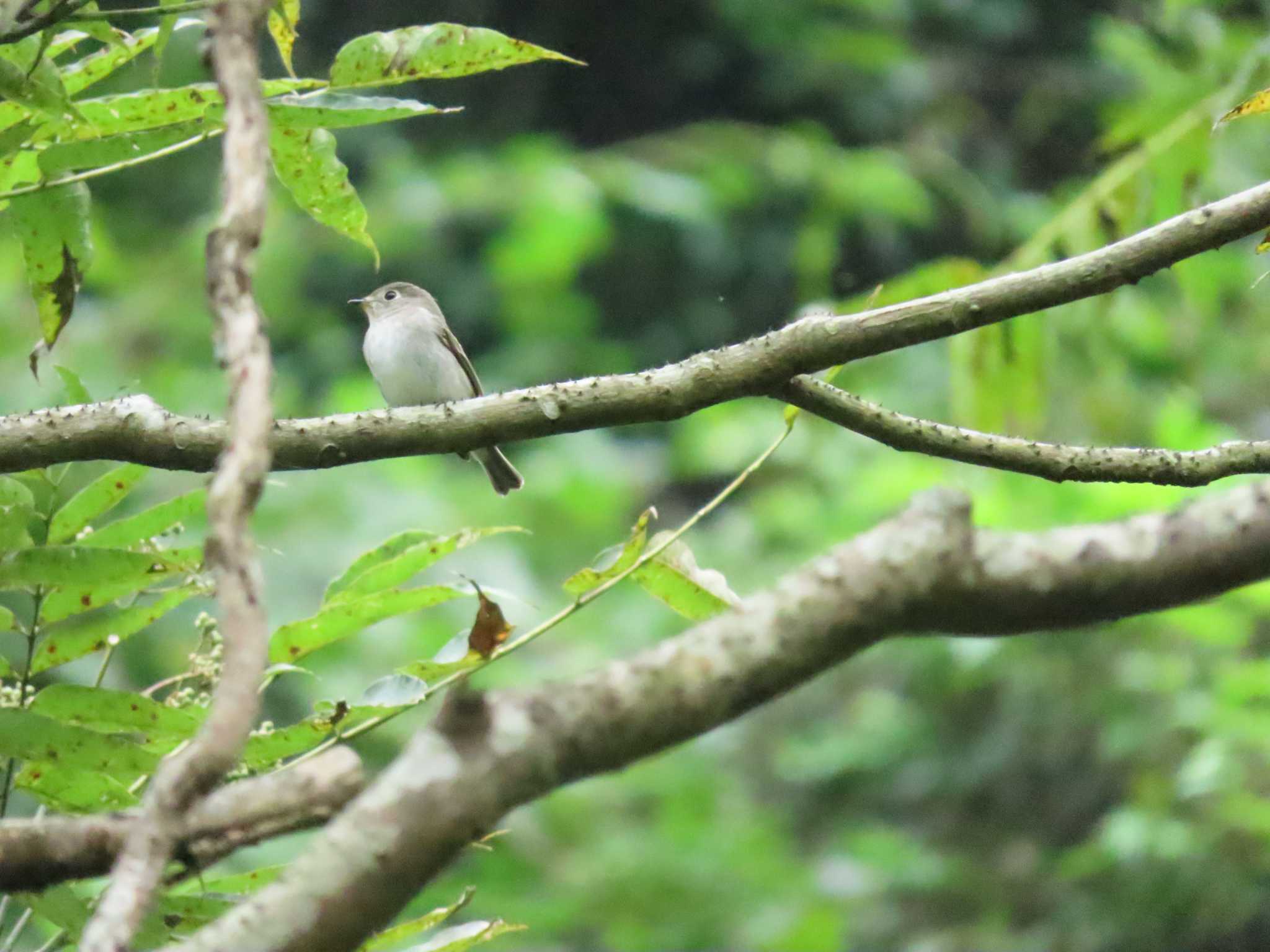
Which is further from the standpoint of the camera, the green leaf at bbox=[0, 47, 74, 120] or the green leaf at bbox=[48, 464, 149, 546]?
the green leaf at bbox=[48, 464, 149, 546]

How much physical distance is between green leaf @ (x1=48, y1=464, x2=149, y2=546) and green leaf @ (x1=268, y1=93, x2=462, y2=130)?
0.57 metres

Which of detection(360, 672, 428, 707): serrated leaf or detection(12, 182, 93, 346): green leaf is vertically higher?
detection(12, 182, 93, 346): green leaf

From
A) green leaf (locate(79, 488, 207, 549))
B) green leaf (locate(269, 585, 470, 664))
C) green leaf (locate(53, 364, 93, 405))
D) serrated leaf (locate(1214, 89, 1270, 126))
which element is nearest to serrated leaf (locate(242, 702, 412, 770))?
green leaf (locate(269, 585, 470, 664))

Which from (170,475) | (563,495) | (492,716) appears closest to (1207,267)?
(563,495)

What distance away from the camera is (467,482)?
28.5 feet

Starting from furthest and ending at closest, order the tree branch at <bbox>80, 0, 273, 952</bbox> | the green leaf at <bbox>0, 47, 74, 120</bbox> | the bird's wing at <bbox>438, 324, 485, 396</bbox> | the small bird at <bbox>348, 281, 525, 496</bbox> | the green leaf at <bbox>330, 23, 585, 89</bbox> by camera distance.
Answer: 1. the bird's wing at <bbox>438, 324, 485, 396</bbox>
2. the small bird at <bbox>348, 281, 525, 496</bbox>
3. the green leaf at <bbox>330, 23, 585, 89</bbox>
4. the green leaf at <bbox>0, 47, 74, 120</bbox>
5. the tree branch at <bbox>80, 0, 273, 952</bbox>

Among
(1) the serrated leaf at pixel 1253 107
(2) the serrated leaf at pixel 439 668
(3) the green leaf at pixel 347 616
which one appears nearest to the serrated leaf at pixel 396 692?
(2) the serrated leaf at pixel 439 668

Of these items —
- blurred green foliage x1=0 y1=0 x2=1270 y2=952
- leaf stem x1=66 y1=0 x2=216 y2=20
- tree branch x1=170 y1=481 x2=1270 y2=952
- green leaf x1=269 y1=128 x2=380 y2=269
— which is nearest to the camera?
tree branch x1=170 y1=481 x2=1270 y2=952

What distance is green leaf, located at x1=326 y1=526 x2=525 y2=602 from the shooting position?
2.24 m

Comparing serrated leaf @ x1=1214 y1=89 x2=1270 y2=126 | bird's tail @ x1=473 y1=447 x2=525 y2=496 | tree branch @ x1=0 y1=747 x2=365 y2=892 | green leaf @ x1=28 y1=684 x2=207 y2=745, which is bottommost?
tree branch @ x1=0 y1=747 x2=365 y2=892

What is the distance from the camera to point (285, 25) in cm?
222

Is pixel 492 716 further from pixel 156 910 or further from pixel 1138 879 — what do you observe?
pixel 1138 879

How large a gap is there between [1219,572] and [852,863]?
219 inches

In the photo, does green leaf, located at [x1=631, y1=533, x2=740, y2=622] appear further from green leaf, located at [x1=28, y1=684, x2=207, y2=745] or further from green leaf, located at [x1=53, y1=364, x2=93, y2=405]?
green leaf, located at [x1=53, y1=364, x2=93, y2=405]
